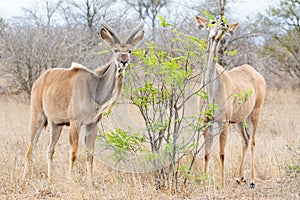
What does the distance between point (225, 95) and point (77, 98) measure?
1797mm

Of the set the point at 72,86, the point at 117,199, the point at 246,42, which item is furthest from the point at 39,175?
the point at 246,42

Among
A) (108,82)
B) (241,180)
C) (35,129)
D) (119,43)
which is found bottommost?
(241,180)

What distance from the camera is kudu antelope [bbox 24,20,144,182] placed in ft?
18.6

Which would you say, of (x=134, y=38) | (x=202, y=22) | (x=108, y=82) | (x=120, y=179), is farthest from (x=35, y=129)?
(x=202, y=22)

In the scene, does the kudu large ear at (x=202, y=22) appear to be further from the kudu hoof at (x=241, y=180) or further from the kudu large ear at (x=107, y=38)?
the kudu hoof at (x=241, y=180)

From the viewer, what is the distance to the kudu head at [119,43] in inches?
206

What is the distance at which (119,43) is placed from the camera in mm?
5402

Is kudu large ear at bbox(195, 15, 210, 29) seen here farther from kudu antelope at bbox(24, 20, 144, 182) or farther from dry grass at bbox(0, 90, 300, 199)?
dry grass at bbox(0, 90, 300, 199)

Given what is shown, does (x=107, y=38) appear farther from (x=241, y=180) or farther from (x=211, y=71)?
(x=241, y=180)

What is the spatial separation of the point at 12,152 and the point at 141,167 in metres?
2.28

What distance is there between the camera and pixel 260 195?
535 centimetres

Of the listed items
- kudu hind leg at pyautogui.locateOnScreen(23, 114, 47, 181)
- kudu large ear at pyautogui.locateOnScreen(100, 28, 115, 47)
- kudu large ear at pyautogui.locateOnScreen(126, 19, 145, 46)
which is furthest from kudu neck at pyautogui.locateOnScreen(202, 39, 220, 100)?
kudu hind leg at pyautogui.locateOnScreen(23, 114, 47, 181)

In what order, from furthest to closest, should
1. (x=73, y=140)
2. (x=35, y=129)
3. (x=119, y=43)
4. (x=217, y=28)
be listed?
(x=35, y=129)
(x=73, y=140)
(x=119, y=43)
(x=217, y=28)

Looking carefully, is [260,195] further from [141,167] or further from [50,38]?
[50,38]
